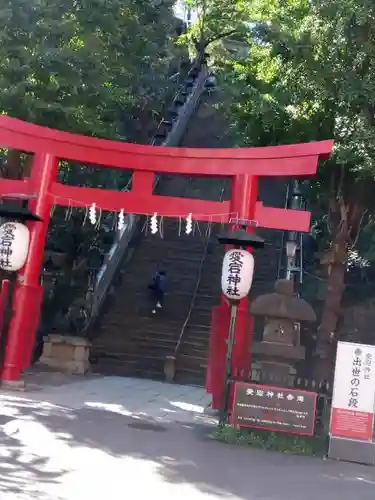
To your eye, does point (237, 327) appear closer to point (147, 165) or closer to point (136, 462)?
point (147, 165)

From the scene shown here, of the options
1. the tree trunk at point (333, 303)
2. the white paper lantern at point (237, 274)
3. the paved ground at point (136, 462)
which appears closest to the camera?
the paved ground at point (136, 462)

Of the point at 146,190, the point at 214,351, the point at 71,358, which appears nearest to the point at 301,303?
the point at 214,351

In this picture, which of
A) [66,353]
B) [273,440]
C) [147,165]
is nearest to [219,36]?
[147,165]

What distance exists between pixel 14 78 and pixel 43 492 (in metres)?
8.73

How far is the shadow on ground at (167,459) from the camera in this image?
22.5 feet

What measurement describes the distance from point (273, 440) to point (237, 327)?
2821 mm

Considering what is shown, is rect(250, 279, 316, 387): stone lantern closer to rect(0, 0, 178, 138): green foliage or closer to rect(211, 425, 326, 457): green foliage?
rect(211, 425, 326, 457): green foliage

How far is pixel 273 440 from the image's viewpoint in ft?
Result: 29.9

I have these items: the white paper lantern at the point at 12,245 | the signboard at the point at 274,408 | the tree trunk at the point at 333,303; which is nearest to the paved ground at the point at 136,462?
the signboard at the point at 274,408

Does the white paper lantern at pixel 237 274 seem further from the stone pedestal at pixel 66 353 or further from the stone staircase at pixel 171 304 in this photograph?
the stone pedestal at pixel 66 353

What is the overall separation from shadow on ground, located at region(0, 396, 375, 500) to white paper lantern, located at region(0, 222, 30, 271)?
2906 mm

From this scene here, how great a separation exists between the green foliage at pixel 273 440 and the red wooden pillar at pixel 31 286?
4.53m

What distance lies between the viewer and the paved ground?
652 centimetres

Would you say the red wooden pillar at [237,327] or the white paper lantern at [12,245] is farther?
the white paper lantern at [12,245]
